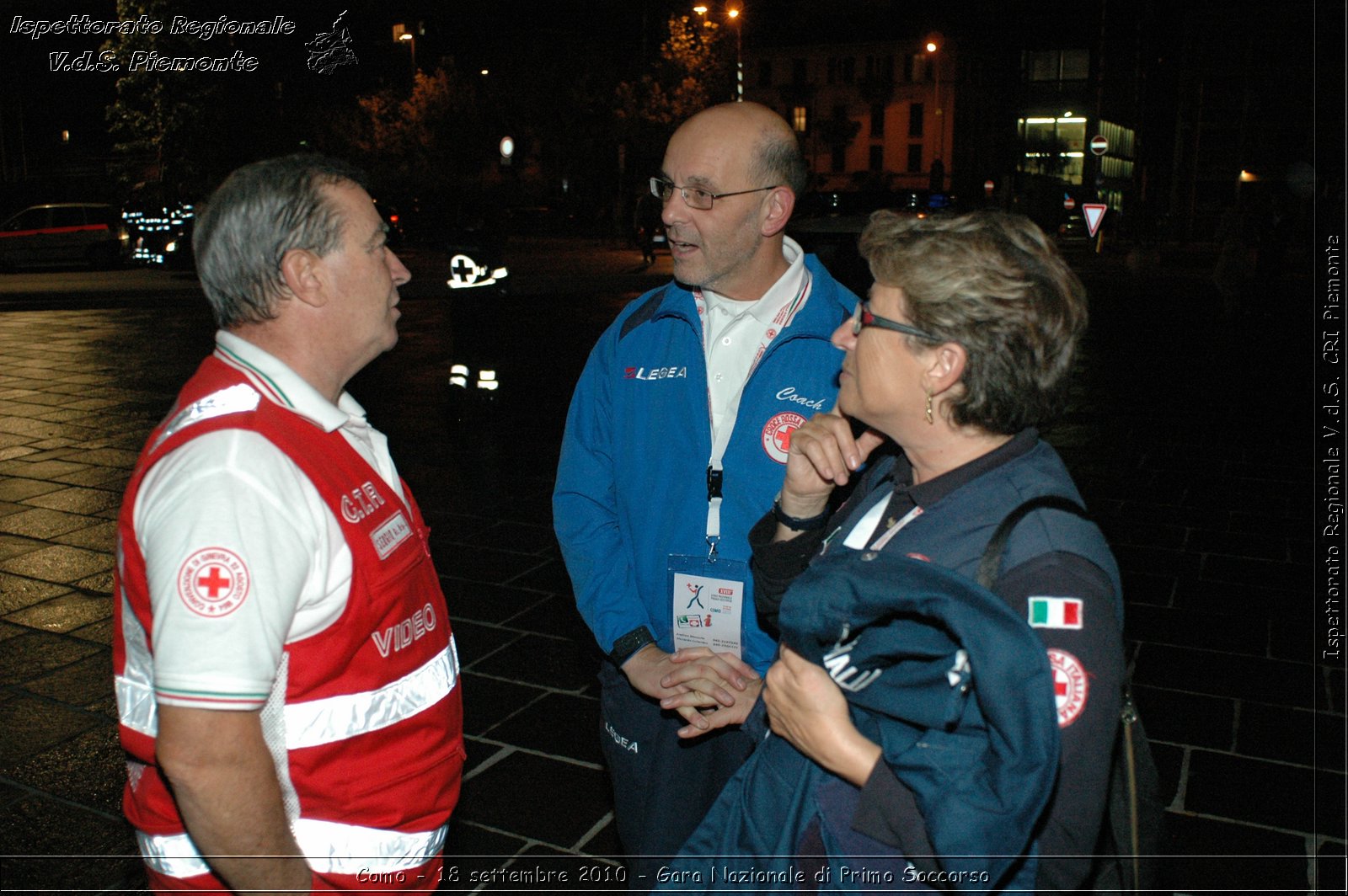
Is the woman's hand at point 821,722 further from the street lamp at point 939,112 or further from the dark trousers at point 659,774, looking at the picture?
the street lamp at point 939,112

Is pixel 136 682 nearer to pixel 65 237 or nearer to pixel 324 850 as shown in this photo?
pixel 324 850

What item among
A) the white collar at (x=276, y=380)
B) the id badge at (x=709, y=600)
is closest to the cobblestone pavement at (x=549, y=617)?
the id badge at (x=709, y=600)

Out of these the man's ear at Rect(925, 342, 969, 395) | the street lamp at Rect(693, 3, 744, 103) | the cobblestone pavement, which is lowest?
the cobblestone pavement

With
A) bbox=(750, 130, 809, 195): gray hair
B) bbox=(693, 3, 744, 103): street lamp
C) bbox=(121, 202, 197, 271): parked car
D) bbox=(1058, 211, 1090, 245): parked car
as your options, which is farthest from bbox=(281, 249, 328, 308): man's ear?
bbox=(1058, 211, 1090, 245): parked car

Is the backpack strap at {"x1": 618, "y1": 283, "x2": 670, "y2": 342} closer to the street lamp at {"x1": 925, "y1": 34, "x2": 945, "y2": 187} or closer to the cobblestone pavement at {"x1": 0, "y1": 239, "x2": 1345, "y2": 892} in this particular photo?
the cobblestone pavement at {"x1": 0, "y1": 239, "x2": 1345, "y2": 892}

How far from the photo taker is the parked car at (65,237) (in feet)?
73.9

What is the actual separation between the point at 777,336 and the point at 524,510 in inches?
156

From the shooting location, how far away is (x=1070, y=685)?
1412mm

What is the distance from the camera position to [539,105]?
3725cm

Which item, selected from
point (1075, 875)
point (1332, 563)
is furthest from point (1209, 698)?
point (1075, 875)

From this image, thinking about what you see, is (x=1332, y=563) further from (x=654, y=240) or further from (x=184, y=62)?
(x=184, y=62)

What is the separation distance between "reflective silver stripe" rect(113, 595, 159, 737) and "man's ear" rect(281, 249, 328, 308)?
1.74 ft

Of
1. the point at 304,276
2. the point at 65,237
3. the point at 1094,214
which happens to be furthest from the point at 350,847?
the point at 65,237

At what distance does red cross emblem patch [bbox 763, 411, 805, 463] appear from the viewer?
234 cm
